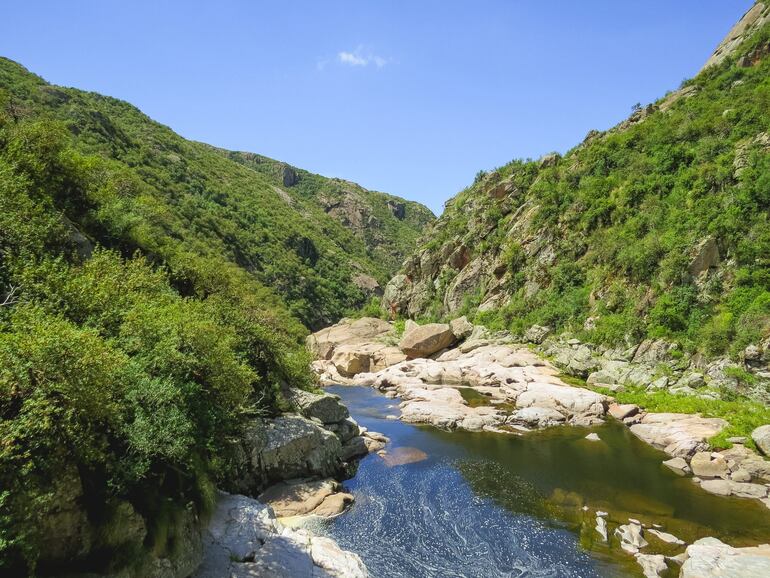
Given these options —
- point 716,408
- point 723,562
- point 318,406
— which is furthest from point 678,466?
point 318,406

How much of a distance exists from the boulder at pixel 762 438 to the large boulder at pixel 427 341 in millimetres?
33440

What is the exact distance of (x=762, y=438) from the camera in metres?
19.5

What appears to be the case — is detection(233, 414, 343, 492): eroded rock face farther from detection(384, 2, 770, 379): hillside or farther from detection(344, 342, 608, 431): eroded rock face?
detection(384, 2, 770, 379): hillside

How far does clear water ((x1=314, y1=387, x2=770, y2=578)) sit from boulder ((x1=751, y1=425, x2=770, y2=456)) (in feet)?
12.9

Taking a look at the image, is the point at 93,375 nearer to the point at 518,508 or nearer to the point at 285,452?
the point at 285,452

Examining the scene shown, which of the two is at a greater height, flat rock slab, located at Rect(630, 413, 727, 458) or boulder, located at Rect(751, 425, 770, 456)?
boulder, located at Rect(751, 425, 770, 456)

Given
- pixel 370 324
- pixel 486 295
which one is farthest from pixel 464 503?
pixel 370 324

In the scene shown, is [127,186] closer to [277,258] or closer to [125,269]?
[125,269]

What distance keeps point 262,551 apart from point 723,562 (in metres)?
13.0

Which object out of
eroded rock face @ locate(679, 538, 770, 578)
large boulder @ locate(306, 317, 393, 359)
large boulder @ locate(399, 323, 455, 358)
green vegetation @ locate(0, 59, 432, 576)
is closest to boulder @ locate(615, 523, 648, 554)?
eroded rock face @ locate(679, 538, 770, 578)

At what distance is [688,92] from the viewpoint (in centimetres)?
5538

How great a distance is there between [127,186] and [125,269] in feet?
60.6

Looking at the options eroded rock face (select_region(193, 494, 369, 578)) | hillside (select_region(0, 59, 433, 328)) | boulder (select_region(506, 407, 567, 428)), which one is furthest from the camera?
hillside (select_region(0, 59, 433, 328))

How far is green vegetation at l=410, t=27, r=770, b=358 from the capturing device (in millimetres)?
30984
